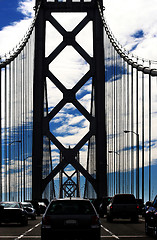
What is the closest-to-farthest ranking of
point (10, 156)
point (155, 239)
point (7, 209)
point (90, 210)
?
1. point (90, 210)
2. point (155, 239)
3. point (7, 209)
4. point (10, 156)

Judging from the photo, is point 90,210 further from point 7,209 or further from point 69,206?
point 7,209

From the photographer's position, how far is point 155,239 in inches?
661

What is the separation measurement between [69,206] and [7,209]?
1259 cm

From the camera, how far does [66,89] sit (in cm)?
5316

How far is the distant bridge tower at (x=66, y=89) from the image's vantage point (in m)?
50.6

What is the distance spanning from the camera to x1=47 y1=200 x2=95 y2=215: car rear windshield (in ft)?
43.5

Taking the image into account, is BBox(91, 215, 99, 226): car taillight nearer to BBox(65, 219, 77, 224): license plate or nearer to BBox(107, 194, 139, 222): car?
BBox(65, 219, 77, 224): license plate

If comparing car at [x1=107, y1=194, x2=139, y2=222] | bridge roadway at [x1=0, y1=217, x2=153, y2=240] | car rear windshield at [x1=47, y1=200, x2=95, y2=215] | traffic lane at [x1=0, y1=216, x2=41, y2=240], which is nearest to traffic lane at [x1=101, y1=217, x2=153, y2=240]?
bridge roadway at [x1=0, y1=217, x2=153, y2=240]

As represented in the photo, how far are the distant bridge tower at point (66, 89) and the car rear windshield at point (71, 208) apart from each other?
36.4 m

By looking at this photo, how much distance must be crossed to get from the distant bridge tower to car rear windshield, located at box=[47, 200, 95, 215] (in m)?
36.4

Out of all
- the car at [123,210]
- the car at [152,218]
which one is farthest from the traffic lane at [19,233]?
the car at [123,210]

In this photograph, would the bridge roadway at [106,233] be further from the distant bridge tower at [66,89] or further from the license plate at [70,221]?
the distant bridge tower at [66,89]

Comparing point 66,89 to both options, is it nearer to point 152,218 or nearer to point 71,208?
point 152,218

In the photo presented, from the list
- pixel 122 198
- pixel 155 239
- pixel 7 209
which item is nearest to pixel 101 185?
pixel 122 198
